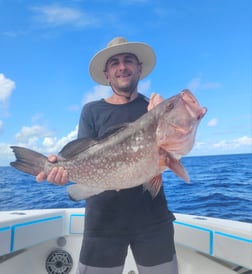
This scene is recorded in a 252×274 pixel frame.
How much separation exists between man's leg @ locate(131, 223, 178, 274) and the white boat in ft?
4.15

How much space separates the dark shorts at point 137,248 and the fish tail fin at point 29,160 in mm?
822

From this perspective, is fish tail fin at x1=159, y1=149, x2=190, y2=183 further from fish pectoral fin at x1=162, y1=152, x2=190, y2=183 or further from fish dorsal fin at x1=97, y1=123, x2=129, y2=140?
fish dorsal fin at x1=97, y1=123, x2=129, y2=140

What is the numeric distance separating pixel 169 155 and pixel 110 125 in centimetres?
74

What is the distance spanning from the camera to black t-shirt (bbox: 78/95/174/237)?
2.60 metres

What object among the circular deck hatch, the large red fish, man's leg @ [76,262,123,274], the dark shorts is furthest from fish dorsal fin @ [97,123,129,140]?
the circular deck hatch

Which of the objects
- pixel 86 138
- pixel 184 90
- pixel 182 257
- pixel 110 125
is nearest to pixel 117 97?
pixel 110 125

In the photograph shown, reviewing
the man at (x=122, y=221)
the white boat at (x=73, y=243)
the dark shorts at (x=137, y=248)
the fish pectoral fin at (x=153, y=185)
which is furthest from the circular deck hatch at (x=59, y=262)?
the fish pectoral fin at (x=153, y=185)

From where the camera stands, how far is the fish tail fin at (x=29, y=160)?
2699mm

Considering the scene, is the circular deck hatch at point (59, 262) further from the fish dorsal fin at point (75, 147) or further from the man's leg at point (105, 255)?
the fish dorsal fin at point (75, 147)

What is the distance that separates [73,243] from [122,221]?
7.95ft

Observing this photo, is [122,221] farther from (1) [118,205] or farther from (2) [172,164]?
(2) [172,164]

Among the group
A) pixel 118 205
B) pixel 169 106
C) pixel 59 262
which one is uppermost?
pixel 169 106

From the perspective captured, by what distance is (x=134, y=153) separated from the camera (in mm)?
2480

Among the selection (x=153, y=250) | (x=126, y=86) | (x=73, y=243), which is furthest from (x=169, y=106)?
(x=73, y=243)
